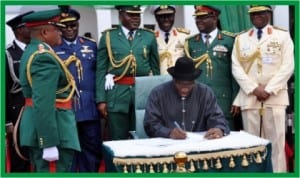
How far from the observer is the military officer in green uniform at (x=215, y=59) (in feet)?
18.5

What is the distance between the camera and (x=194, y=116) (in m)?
4.60

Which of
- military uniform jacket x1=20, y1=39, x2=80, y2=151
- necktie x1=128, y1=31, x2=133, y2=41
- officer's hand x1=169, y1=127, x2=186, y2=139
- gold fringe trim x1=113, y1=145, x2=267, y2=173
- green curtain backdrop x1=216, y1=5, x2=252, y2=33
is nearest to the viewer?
gold fringe trim x1=113, y1=145, x2=267, y2=173

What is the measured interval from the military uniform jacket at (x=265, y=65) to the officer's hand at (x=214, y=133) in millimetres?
1267

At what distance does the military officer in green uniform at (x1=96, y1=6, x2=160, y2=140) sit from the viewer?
5.42 meters

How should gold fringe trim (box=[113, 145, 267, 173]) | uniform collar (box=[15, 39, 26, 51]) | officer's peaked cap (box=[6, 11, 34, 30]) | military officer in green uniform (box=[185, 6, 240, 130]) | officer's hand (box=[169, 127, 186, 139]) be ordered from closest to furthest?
gold fringe trim (box=[113, 145, 267, 173]) < officer's hand (box=[169, 127, 186, 139]) < officer's peaked cap (box=[6, 11, 34, 30]) < uniform collar (box=[15, 39, 26, 51]) < military officer in green uniform (box=[185, 6, 240, 130])

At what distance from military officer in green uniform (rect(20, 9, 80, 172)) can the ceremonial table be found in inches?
13.4

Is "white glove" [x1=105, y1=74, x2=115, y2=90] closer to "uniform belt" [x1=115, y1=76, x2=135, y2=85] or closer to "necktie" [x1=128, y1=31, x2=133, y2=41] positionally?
"uniform belt" [x1=115, y1=76, x2=135, y2=85]

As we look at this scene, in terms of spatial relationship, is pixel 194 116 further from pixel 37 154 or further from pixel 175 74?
pixel 37 154

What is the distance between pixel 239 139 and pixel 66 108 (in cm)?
135

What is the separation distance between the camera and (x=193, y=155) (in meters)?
3.89

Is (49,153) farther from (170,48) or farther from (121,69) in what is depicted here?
(170,48)

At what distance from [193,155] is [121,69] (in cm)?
177

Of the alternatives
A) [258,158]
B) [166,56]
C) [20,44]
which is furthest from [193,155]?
[20,44]

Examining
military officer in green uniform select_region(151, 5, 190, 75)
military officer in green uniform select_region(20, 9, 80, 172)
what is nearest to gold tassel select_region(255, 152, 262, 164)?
military officer in green uniform select_region(20, 9, 80, 172)
